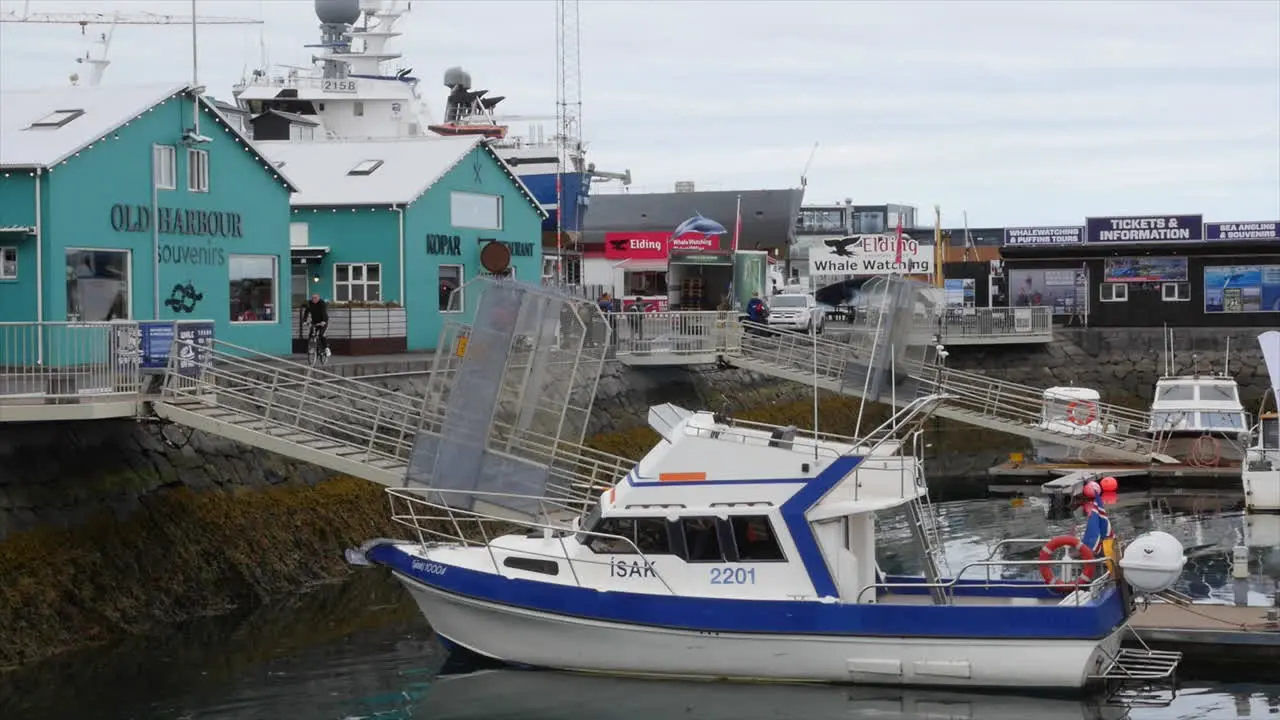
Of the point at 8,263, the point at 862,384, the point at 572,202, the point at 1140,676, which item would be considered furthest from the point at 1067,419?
the point at 572,202

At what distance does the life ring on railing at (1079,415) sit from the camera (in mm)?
39719

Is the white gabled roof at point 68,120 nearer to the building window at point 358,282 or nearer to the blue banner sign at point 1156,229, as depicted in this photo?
the building window at point 358,282

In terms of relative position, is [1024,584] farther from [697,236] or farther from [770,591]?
[697,236]

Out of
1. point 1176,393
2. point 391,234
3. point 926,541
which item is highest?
point 391,234

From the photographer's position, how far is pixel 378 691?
65.2 feet

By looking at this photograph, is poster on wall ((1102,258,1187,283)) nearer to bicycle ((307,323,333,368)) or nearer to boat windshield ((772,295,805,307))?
boat windshield ((772,295,805,307))

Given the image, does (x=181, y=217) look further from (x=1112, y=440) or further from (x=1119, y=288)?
(x=1119, y=288)

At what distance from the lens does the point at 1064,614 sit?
747 inches

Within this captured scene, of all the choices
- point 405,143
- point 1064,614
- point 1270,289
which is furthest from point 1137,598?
point 1270,289

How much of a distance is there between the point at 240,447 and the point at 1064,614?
43.1 ft

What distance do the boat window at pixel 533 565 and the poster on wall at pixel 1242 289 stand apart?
129 ft

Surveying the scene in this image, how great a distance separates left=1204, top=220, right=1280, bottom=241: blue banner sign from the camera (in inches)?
2427

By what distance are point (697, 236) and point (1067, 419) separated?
911 inches

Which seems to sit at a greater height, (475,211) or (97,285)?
(475,211)
